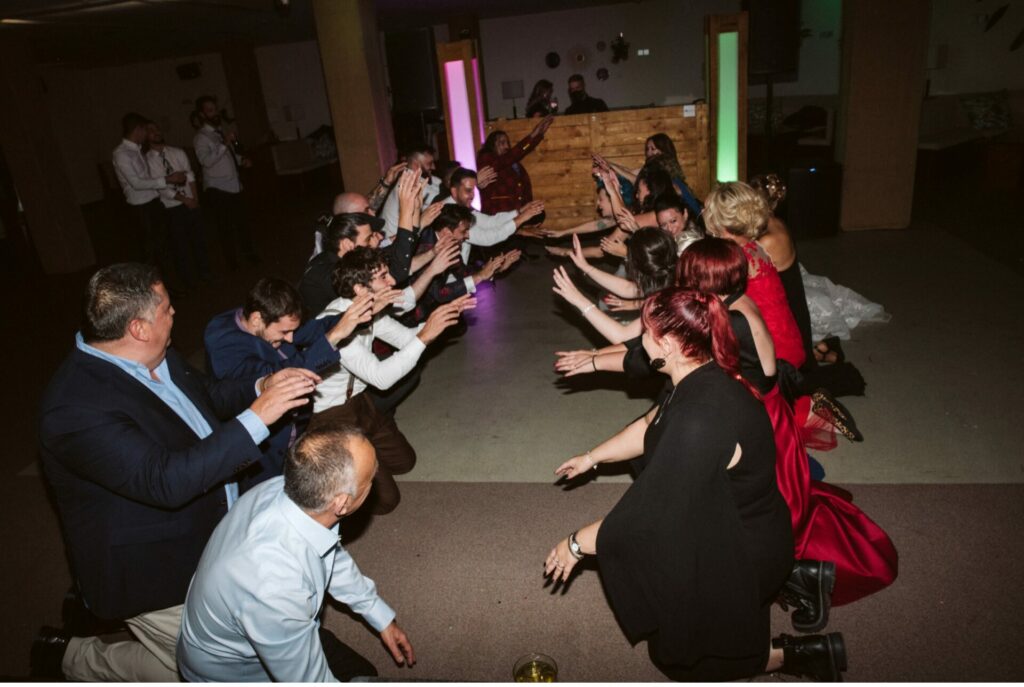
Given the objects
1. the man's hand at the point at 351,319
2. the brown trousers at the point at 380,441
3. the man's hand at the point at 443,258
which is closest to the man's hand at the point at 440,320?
the man's hand at the point at 351,319

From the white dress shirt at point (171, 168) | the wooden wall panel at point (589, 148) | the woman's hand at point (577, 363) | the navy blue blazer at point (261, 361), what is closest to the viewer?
the navy blue blazer at point (261, 361)

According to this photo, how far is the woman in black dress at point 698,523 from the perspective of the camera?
1747 mm

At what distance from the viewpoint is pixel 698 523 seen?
1.75m

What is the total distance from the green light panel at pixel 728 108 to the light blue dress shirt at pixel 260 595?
23.1 ft

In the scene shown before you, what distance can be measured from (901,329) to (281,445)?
14.7 ft

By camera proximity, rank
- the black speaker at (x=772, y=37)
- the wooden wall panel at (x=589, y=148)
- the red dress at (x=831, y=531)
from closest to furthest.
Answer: the red dress at (x=831, y=531) < the wooden wall panel at (x=589, y=148) < the black speaker at (x=772, y=37)

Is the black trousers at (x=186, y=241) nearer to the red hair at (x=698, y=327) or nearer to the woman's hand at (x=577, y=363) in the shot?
the woman's hand at (x=577, y=363)

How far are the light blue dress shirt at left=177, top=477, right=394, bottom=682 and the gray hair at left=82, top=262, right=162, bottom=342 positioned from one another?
0.66 metres

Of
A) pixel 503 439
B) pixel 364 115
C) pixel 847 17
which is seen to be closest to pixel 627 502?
pixel 503 439

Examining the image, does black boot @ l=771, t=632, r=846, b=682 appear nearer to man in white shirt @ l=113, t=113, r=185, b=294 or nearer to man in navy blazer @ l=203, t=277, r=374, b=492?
man in navy blazer @ l=203, t=277, r=374, b=492

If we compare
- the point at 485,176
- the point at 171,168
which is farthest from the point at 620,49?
the point at 171,168

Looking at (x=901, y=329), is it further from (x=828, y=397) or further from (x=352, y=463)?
(x=352, y=463)

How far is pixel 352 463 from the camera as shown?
173 centimetres

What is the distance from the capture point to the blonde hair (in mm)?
3232
